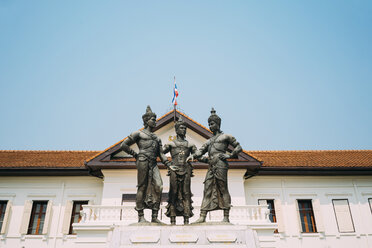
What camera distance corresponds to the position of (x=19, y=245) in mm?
13938

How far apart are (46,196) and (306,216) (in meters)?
12.9

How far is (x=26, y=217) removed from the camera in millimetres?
14445

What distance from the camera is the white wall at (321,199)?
14250mm

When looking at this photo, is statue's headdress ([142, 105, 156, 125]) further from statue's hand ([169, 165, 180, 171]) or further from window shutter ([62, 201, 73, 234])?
window shutter ([62, 201, 73, 234])

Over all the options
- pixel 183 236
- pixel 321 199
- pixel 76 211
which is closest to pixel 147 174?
pixel 183 236

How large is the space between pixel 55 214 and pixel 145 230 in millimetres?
11010

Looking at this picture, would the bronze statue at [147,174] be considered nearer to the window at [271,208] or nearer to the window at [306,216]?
the window at [271,208]

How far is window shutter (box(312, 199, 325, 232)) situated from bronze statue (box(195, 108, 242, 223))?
9.88 metres

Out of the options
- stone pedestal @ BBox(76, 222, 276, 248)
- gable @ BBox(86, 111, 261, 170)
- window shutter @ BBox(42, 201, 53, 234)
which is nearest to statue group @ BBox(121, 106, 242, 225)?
stone pedestal @ BBox(76, 222, 276, 248)

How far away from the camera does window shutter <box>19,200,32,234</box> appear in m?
A: 14.1

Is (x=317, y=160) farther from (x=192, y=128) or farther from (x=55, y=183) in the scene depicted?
(x=55, y=183)

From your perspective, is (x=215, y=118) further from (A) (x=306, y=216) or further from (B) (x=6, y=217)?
(B) (x=6, y=217)

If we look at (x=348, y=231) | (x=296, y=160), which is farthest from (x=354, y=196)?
(x=296, y=160)

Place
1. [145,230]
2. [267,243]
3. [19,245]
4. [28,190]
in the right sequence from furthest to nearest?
[28,190], [19,245], [267,243], [145,230]
